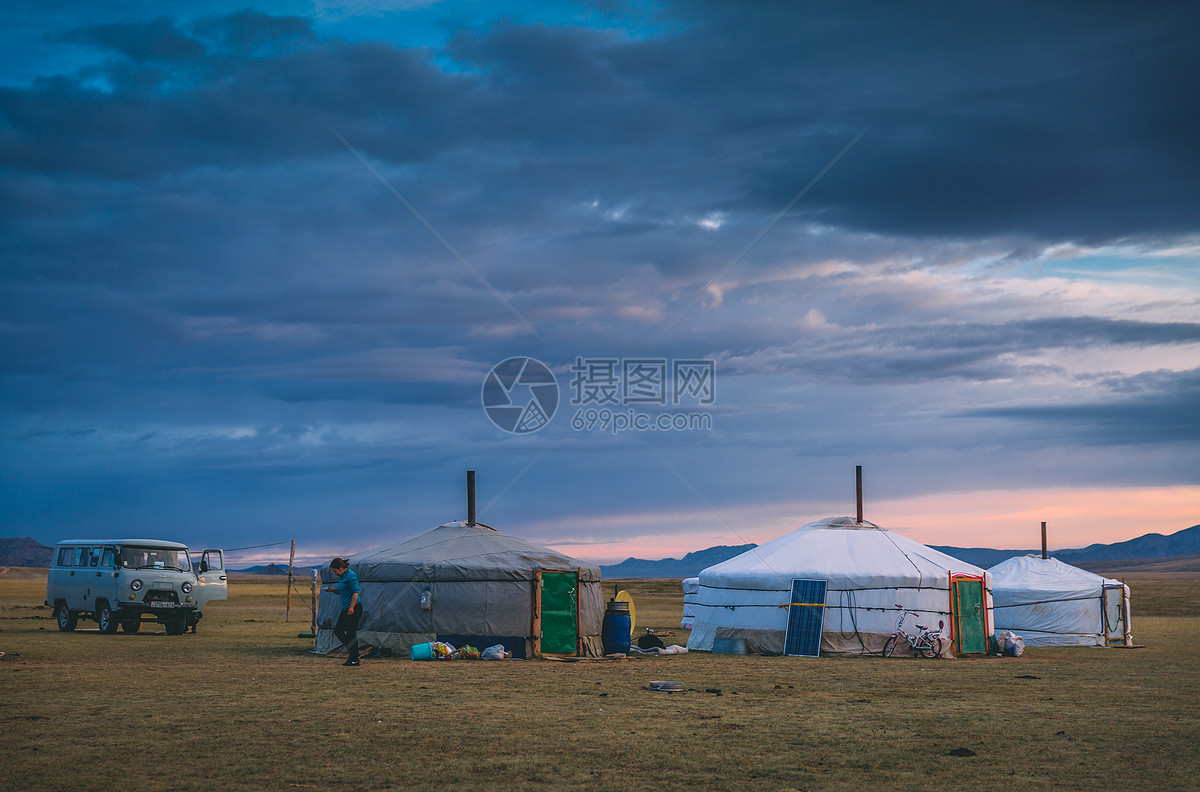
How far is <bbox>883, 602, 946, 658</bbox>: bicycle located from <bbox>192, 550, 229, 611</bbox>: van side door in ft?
53.7

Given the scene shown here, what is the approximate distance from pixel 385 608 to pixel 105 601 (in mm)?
9565

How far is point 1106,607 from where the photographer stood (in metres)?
28.8

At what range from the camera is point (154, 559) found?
83.8ft

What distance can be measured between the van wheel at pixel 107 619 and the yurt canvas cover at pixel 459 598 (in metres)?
7.73

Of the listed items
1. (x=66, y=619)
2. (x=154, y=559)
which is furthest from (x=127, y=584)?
(x=66, y=619)

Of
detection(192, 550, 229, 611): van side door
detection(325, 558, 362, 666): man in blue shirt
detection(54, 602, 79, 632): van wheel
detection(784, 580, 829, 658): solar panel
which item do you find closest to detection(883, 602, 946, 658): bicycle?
detection(784, 580, 829, 658): solar panel

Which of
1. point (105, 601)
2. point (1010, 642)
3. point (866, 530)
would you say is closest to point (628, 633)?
point (866, 530)

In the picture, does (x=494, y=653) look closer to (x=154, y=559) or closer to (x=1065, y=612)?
(x=154, y=559)

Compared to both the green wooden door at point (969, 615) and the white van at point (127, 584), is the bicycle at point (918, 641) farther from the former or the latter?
the white van at point (127, 584)

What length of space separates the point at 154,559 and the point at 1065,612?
24.7 m

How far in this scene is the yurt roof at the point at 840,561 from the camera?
74.2 ft

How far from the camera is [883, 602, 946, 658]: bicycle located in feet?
73.4

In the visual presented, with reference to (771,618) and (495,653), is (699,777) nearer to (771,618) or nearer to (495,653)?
(495,653)

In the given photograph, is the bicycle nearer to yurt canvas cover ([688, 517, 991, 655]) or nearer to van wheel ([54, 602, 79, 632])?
yurt canvas cover ([688, 517, 991, 655])
